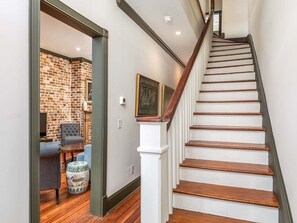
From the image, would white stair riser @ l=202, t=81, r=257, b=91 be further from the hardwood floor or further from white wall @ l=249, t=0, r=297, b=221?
the hardwood floor

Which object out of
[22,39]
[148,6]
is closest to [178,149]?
[22,39]

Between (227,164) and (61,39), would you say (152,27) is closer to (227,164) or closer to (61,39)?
(61,39)

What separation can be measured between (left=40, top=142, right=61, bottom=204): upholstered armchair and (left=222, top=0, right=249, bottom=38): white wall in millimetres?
5857

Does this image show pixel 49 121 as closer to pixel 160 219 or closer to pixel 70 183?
pixel 70 183

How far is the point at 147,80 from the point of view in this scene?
353 cm

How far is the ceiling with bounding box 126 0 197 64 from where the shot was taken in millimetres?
2802

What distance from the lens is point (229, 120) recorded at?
2.70 metres

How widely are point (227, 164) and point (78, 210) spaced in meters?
1.85

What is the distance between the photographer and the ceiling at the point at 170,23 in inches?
110

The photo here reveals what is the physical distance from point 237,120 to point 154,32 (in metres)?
2.17

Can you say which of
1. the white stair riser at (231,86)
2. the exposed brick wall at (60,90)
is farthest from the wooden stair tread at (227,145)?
the exposed brick wall at (60,90)

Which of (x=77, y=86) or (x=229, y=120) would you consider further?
(x=77, y=86)

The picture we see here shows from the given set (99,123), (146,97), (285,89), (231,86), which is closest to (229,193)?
(285,89)

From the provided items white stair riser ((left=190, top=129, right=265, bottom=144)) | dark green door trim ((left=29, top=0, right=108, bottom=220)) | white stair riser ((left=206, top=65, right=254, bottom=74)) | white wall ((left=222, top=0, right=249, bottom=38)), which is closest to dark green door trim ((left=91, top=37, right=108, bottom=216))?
dark green door trim ((left=29, top=0, right=108, bottom=220))
